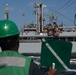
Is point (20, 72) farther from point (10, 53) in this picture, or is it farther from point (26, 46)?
point (26, 46)

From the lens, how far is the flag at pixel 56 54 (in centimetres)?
746

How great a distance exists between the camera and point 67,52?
24.8 feet

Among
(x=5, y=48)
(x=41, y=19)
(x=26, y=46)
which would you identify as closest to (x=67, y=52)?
(x=5, y=48)

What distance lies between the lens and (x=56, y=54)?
306 inches

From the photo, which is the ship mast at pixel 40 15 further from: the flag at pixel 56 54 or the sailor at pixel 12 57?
the sailor at pixel 12 57

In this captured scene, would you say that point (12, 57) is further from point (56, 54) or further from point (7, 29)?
point (56, 54)

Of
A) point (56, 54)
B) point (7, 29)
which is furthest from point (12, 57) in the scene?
point (56, 54)

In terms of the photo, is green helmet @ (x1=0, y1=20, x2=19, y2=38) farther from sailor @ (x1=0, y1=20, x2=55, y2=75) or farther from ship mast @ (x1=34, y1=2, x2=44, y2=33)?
ship mast @ (x1=34, y1=2, x2=44, y2=33)

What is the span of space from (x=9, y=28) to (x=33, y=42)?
44.9ft

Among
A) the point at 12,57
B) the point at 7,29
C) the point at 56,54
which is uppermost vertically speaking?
the point at 7,29

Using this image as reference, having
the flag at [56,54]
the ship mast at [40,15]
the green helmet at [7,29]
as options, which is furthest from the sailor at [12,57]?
the ship mast at [40,15]

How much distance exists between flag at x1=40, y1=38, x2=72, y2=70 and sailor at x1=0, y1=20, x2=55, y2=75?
4.76 m

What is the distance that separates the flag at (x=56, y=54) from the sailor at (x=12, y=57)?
4759 mm

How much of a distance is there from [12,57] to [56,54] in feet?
17.9
